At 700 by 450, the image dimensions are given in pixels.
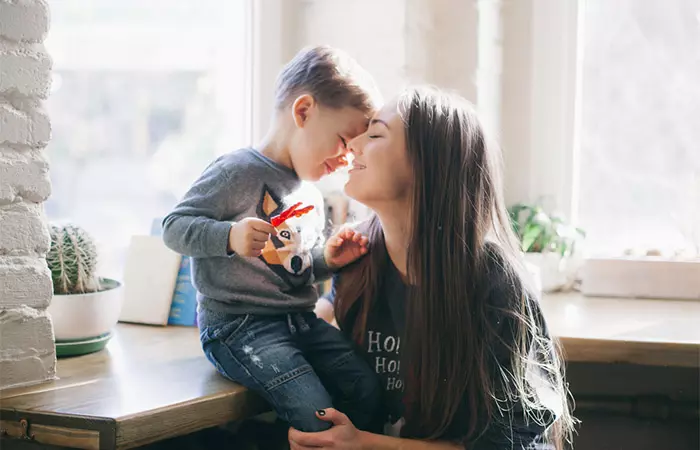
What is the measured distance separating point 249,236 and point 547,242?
0.99 metres

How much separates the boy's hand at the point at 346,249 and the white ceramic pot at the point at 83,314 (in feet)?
1.55

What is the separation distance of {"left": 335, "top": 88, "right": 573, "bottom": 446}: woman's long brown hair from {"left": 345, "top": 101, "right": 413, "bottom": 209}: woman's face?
2 cm

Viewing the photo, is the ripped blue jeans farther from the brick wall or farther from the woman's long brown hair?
the brick wall

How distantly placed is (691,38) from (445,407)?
4.10 ft

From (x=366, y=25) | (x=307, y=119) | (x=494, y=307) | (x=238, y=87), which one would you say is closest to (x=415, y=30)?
(x=366, y=25)

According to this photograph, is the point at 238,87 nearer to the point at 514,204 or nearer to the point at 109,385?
the point at 514,204

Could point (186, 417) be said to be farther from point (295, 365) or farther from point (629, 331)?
point (629, 331)

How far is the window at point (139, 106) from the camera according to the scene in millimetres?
2172

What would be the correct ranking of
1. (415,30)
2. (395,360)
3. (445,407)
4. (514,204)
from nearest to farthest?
1. (445,407)
2. (395,360)
3. (415,30)
4. (514,204)

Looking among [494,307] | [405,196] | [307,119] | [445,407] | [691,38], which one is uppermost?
[691,38]

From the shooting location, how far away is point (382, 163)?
1.46 m

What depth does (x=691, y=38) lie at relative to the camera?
6.93 ft

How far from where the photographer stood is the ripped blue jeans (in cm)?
142


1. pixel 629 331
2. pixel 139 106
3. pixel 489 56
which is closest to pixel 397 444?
pixel 629 331
